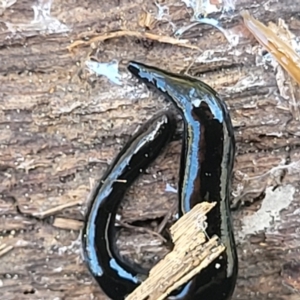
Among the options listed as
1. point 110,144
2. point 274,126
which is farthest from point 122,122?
point 274,126

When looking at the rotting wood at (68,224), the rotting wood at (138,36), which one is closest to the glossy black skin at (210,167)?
the rotting wood at (138,36)

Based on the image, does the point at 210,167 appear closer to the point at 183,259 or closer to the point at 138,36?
the point at 183,259

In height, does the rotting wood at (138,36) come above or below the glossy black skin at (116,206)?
above

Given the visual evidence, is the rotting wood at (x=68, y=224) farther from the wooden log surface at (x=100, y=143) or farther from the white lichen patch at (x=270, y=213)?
the white lichen patch at (x=270, y=213)

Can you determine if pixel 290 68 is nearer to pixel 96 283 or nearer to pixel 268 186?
pixel 268 186

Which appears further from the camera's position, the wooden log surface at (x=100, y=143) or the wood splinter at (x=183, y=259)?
the wooden log surface at (x=100, y=143)

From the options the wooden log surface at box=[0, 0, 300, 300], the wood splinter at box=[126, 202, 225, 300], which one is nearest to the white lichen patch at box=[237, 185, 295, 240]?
the wooden log surface at box=[0, 0, 300, 300]
